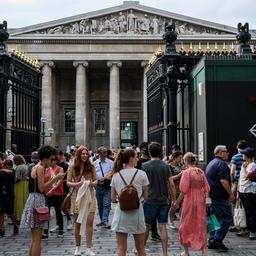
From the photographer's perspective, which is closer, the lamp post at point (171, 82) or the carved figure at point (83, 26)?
the lamp post at point (171, 82)

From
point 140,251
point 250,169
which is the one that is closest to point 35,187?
point 140,251

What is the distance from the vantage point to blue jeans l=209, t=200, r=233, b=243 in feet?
29.1

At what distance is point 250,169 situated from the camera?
995cm

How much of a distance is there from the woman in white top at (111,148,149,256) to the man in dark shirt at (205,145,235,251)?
6.84 ft

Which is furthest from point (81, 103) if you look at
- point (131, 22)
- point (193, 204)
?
point (193, 204)

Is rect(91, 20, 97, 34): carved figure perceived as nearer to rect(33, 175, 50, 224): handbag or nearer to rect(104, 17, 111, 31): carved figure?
rect(104, 17, 111, 31): carved figure

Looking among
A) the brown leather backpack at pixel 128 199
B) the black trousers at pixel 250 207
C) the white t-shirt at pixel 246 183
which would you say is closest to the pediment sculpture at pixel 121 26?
the white t-shirt at pixel 246 183

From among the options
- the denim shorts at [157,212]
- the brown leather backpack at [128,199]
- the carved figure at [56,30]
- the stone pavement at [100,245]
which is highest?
the carved figure at [56,30]

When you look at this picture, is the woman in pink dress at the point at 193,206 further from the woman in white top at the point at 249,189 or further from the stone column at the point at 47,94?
the stone column at the point at 47,94

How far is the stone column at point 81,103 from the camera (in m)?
51.8

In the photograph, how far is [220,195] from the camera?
895cm

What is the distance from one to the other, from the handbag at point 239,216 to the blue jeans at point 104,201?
3194 millimetres

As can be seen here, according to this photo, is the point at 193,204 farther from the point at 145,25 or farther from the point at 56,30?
the point at 56,30

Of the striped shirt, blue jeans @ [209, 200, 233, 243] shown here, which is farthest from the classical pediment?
blue jeans @ [209, 200, 233, 243]
